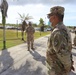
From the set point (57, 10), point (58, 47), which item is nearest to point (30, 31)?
point (57, 10)

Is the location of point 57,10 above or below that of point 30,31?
above

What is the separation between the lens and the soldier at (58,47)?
14.9ft

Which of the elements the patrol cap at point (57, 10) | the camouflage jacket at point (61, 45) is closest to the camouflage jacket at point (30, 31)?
the patrol cap at point (57, 10)

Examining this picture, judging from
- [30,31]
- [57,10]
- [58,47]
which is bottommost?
[30,31]

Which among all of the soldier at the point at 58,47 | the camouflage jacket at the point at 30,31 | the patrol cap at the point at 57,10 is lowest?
the camouflage jacket at the point at 30,31

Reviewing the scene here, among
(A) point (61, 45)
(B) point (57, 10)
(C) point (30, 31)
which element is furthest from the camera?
(C) point (30, 31)

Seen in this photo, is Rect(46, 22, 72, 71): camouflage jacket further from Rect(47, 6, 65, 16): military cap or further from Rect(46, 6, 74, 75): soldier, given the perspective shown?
Rect(47, 6, 65, 16): military cap

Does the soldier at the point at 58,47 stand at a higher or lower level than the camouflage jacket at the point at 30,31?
higher

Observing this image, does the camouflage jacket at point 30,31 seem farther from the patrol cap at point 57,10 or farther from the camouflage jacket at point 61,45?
the camouflage jacket at point 61,45

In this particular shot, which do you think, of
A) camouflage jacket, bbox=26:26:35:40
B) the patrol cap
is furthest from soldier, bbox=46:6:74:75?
camouflage jacket, bbox=26:26:35:40

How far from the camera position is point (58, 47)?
4527 millimetres

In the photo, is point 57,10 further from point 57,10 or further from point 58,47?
point 58,47

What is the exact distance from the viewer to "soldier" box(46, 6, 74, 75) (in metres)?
4.54

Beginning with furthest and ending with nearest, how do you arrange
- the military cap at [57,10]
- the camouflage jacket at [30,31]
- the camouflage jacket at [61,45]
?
the camouflage jacket at [30,31], the military cap at [57,10], the camouflage jacket at [61,45]
